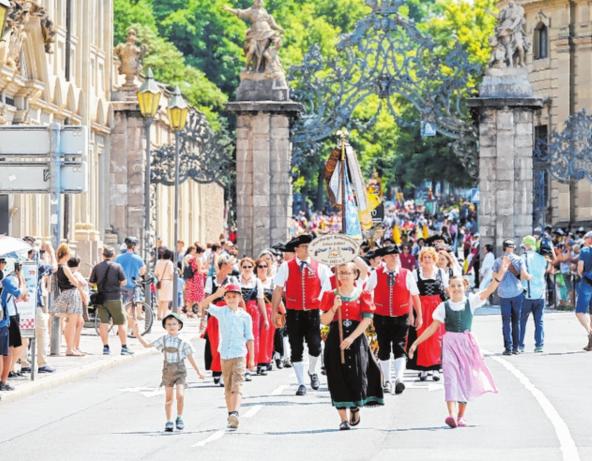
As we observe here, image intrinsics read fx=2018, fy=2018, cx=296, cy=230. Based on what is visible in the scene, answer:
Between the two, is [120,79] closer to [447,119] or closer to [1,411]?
[447,119]

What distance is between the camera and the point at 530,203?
45625 millimetres

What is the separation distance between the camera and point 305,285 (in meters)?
23.2

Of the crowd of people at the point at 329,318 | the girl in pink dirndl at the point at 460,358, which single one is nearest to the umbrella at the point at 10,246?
the crowd of people at the point at 329,318

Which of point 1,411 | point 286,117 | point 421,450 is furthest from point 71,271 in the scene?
point 286,117

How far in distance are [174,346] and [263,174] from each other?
2826 centimetres

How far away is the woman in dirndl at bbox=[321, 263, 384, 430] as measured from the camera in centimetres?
1855

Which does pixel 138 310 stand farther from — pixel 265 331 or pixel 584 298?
pixel 265 331

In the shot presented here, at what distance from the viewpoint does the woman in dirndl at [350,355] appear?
730 inches

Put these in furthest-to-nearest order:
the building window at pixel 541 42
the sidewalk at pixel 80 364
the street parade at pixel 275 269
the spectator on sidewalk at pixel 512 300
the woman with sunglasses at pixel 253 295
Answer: the building window at pixel 541 42 < the spectator on sidewalk at pixel 512 300 < the woman with sunglasses at pixel 253 295 < the sidewalk at pixel 80 364 < the street parade at pixel 275 269

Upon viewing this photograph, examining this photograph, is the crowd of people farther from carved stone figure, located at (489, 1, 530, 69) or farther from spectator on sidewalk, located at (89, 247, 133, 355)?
carved stone figure, located at (489, 1, 530, 69)

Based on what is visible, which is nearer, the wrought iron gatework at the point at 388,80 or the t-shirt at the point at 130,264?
the t-shirt at the point at 130,264

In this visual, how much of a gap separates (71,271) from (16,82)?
805 centimetres

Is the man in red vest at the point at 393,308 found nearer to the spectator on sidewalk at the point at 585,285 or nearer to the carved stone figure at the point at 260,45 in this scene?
the spectator on sidewalk at the point at 585,285

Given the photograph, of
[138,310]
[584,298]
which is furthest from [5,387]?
[138,310]
